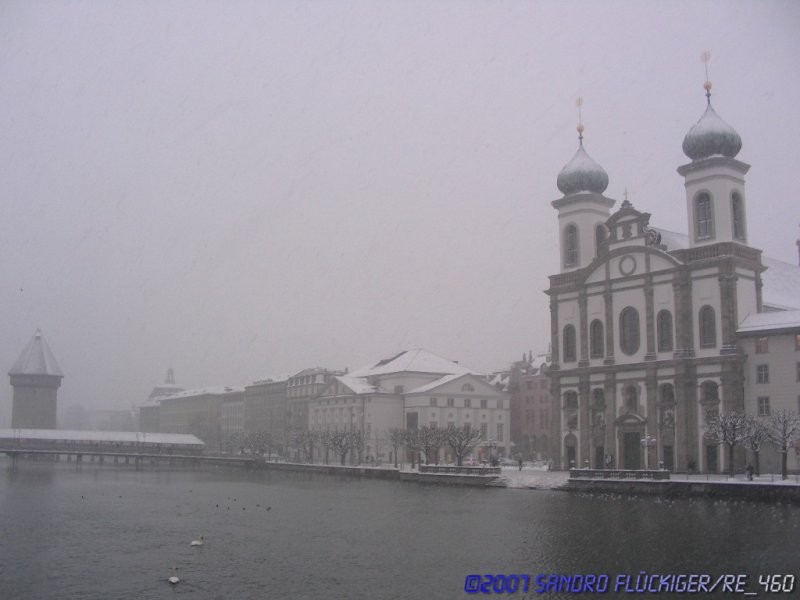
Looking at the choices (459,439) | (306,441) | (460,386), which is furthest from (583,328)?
(306,441)

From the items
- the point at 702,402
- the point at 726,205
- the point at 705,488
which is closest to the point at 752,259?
the point at 726,205

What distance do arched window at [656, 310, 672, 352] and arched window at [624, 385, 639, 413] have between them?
3.79 m

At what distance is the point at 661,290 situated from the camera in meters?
68.3

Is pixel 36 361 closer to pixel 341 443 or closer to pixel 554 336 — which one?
pixel 341 443

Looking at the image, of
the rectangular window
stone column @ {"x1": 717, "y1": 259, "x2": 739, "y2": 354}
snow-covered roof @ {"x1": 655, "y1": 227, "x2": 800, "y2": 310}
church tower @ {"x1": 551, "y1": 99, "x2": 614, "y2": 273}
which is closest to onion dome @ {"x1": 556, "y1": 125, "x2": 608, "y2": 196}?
church tower @ {"x1": 551, "y1": 99, "x2": 614, "y2": 273}

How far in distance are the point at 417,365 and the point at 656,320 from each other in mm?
47993

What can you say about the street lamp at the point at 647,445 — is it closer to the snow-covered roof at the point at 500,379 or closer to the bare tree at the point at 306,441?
the bare tree at the point at 306,441

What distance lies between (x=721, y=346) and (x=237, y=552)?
41.5 meters

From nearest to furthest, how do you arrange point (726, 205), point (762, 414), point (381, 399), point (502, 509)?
1. point (502, 509)
2. point (762, 414)
3. point (726, 205)
4. point (381, 399)

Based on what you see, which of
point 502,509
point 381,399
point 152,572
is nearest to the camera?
point 152,572

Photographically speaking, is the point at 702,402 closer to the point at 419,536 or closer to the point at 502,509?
the point at 502,509

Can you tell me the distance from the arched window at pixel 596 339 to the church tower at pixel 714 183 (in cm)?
996

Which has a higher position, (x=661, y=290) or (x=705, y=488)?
(x=661, y=290)

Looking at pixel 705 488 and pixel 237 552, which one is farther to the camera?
pixel 705 488
